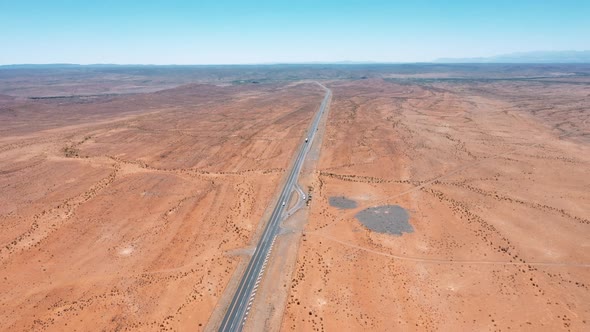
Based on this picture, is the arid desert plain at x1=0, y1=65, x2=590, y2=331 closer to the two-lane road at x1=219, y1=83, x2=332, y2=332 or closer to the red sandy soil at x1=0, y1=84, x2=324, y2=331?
the red sandy soil at x1=0, y1=84, x2=324, y2=331

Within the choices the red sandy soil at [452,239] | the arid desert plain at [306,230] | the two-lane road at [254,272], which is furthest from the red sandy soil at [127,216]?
the red sandy soil at [452,239]

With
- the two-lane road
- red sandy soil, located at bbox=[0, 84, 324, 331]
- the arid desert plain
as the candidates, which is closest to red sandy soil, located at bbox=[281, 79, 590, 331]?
the arid desert plain

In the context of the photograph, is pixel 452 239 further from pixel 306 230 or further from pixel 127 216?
pixel 127 216

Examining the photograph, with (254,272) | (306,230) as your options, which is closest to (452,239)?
(306,230)

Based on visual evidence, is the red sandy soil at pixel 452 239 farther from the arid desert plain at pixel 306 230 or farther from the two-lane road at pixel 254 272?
the two-lane road at pixel 254 272

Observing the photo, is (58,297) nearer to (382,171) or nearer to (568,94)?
(382,171)

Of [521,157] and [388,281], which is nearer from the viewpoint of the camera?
[388,281]

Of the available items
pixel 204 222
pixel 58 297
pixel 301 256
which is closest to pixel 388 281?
pixel 301 256

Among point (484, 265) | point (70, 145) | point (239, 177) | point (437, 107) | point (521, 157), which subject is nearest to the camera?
point (484, 265)
